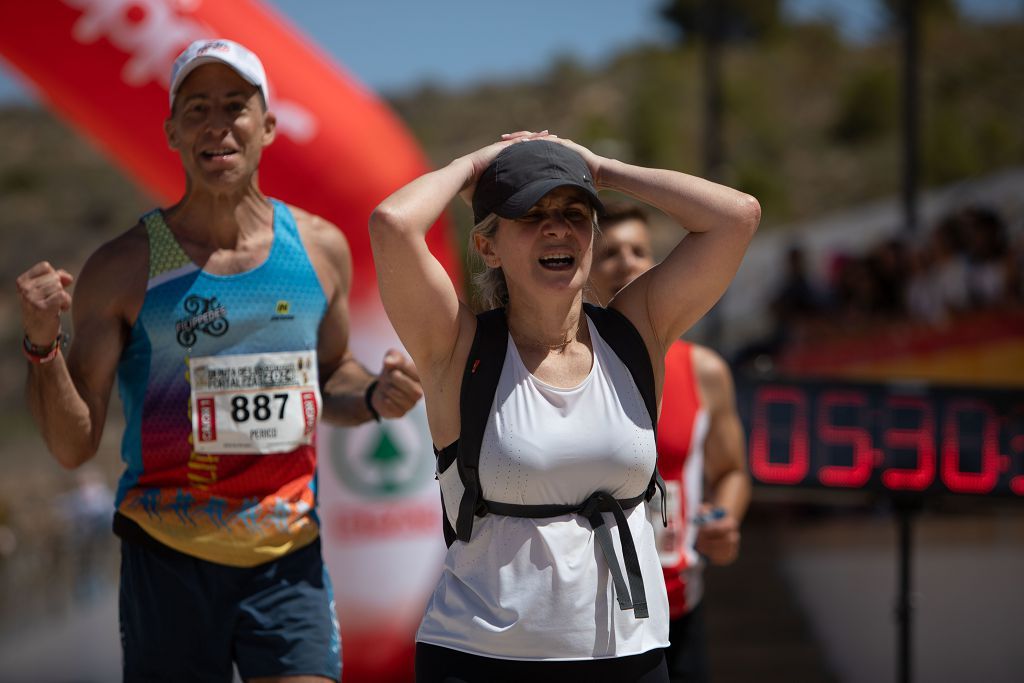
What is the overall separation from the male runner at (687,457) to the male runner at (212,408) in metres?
0.86

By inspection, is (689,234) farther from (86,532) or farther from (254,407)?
(86,532)

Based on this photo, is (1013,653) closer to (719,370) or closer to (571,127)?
(719,370)

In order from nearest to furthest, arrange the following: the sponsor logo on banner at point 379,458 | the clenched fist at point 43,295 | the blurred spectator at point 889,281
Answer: the clenched fist at point 43,295
the sponsor logo on banner at point 379,458
the blurred spectator at point 889,281

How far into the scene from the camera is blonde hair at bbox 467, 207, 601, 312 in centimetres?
250

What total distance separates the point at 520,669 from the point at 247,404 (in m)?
1.05

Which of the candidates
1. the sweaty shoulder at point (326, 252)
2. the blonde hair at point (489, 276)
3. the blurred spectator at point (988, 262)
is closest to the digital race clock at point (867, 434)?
the sweaty shoulder at point (326, 252)

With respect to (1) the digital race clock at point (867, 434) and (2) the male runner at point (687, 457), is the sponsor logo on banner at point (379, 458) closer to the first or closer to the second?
(1) the digital race clock at point (867, 434)

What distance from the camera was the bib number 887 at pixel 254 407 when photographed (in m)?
3.00

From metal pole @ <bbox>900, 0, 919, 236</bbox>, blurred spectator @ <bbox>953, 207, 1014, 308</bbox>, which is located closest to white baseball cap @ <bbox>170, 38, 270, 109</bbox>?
blurred spectator @ <bbox>953, 207, 1014, 308</bbox>

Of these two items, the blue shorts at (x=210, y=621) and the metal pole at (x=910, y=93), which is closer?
the blue shorts at (x=210, y=621)

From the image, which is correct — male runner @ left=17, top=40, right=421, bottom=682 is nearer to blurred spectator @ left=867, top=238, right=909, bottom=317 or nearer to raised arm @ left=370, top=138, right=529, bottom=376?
raised arm @ left=370, top=138, right=529, bottom=376

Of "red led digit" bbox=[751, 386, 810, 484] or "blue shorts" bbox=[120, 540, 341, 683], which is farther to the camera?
"red led digit" bbox=[751, 386, 810, 484]

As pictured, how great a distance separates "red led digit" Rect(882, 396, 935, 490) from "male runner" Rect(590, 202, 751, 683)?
112 cm

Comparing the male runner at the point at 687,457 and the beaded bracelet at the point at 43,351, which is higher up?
the beaded bracelet at the point at 43,351
